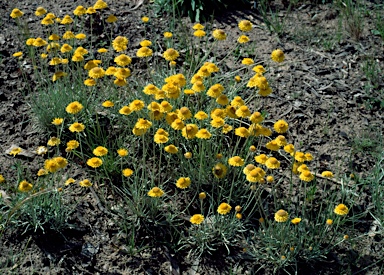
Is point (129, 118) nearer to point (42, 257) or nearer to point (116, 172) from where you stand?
point (116, 172)

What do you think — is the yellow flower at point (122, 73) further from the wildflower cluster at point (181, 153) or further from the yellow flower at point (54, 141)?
the yellow flower at point (54, 141)

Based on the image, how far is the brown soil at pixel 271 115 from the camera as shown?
368cm

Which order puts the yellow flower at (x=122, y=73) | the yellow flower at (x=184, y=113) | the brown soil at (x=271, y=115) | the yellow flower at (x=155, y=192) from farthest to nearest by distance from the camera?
the yellow flower at (x=122, y=73) → the yellow flower at (x=184, y=113) → the brown soil at (x=271, y=115) → the yellow flower at (x=155, y=192)

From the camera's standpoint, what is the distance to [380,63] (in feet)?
17.7

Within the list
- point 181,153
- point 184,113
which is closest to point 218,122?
point 184,113

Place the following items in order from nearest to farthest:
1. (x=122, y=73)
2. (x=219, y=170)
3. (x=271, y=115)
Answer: (x=219, y=170), (x=122, y=73), (x=271, y=115)

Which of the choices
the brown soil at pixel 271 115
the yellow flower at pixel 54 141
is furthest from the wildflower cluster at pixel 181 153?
the brown soil at pixel 271 115

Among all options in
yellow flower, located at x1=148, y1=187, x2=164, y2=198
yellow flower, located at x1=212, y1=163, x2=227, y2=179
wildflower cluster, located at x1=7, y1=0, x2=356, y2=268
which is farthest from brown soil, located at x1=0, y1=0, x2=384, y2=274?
yellow flower, located at x1=212, y1=163, x2=227, y2=179

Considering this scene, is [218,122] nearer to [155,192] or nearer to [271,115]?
[155,192]

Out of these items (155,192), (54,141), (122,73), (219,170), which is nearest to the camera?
(155,192)

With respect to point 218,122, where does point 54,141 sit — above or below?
below

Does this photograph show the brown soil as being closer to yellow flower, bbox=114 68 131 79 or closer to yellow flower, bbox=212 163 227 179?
yellow flower, bbox=212 163 227 179

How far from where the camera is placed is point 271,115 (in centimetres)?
488

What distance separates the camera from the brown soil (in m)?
3.68
